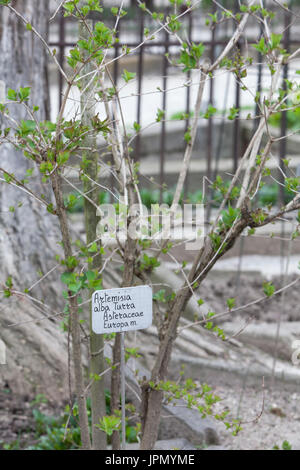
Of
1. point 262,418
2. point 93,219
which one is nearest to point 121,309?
point 93,219

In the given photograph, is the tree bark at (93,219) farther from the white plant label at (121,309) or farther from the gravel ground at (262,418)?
the gravel ground at (262,418)

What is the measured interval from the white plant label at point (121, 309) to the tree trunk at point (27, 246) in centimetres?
151

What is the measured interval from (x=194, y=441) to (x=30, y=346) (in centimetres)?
108

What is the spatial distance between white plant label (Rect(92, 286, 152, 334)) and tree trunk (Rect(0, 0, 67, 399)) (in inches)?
59.6

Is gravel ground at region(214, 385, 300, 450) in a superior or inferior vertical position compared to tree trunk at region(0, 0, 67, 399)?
inferior

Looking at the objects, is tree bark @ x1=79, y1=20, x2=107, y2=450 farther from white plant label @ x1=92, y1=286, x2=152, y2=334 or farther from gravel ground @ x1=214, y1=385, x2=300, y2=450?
gravel ground @ x1=214, y1=385, x2=300, y2=450

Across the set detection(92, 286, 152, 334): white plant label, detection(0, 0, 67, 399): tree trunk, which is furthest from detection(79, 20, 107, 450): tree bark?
detection(0, 0, 67, 399): tree trunk

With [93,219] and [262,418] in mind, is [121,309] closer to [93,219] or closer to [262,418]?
[93,219]

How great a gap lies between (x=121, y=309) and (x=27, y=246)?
71.3 inches

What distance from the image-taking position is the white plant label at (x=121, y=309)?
2.32 m

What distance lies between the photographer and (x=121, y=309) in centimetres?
236

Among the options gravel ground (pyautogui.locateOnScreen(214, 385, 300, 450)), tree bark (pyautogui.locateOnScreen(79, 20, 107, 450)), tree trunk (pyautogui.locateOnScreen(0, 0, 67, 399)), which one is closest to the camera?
tree bark (pyautogui.locateOnScreen(79, 20, 107, 450))

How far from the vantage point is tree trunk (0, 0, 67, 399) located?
378cm

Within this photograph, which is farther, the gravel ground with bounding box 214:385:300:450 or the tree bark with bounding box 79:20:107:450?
the gravel ground with bounding box 214:385:300:450
